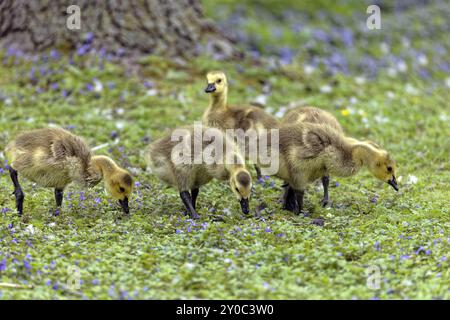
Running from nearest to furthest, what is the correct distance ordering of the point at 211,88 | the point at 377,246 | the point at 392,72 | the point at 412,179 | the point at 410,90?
1. the point at 377,246
2. the point at 412,179
3. the point at 211,88
4. the point at 410,90
5. the point at 392,72

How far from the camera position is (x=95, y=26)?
38.5 ft

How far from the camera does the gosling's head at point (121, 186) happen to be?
24.3 feet

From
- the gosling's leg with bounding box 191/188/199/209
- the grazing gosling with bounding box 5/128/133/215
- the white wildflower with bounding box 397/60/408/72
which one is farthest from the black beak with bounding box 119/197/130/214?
the white wildflower with bounding box 397/60/408/72

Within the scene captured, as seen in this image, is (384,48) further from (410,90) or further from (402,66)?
(410,90)

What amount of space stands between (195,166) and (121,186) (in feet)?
2.65

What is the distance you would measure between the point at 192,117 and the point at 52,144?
372 centimetres

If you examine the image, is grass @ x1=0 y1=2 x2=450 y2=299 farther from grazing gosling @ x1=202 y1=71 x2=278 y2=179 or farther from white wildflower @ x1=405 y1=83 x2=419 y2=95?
grazing gosling @ x1=202 y1=71 x2=278 y2=179

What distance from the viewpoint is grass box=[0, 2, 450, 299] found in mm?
5848

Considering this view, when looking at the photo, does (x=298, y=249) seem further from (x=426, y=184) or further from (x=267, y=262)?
(x=426, y=184)

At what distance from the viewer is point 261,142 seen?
793 centimetres

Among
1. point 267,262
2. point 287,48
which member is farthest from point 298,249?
point 287,48

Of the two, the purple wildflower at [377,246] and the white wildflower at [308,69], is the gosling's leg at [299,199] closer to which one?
the purple wildflower at [377,246]

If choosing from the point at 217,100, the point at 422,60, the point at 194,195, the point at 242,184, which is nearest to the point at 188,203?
the point at 194,195

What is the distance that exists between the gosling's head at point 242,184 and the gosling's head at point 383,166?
164 centimetres
